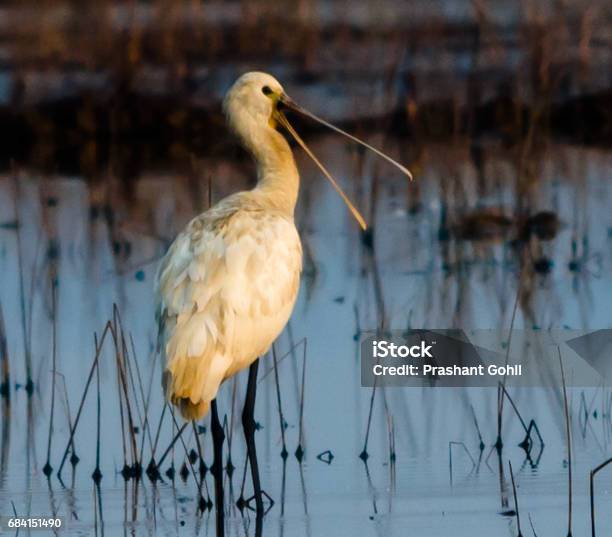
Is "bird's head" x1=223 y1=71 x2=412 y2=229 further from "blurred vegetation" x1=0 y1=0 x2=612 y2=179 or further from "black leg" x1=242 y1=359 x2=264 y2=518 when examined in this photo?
"blurred vegetation" x1=0 y1=0 x2=612 y2=179

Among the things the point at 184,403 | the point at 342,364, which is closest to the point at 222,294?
the point at 184,403

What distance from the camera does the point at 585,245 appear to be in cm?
1233

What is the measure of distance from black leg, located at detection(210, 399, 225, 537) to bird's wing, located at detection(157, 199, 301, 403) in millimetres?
406

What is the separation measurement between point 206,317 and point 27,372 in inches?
84.6

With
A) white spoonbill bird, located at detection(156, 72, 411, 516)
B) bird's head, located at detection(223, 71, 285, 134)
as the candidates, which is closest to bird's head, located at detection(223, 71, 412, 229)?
bird's head, located at detection(223, 71, 285, 134)

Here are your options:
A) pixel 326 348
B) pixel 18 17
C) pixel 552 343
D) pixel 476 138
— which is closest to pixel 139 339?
pixel 326 348

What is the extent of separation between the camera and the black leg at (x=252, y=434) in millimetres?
7449

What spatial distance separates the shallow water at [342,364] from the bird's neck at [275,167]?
2.69 ft

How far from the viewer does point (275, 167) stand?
874cm

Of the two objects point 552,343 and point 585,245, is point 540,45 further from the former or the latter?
point 552,343

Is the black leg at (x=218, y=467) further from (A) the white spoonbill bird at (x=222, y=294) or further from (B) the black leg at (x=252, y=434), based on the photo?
(A) the white spoonbill bird at (x=222, y=294)

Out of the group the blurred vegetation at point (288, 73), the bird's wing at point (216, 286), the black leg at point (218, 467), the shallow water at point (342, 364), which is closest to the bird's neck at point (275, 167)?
the bird's wing at point (216, 286)

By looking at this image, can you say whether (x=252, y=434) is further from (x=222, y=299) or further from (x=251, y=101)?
(x=251, y=101)

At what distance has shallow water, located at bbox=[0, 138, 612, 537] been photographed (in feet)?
24.7
